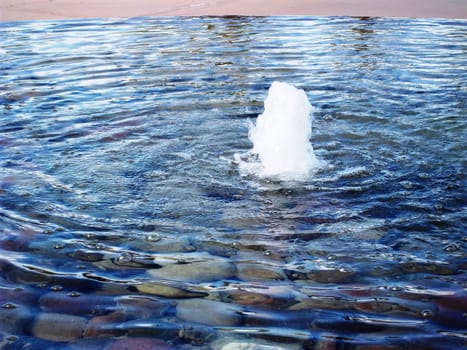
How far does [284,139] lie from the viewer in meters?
5.11

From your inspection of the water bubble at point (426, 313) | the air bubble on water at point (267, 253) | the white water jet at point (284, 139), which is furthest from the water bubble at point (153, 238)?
the water bubble at point (426, 313)

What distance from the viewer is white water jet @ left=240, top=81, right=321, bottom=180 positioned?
4844 mm

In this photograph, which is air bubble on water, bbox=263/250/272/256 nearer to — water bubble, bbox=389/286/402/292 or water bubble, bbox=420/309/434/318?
water bubble, bbox=389/286/402/292

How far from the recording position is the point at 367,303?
118 inches

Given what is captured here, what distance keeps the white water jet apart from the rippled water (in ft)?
0.64

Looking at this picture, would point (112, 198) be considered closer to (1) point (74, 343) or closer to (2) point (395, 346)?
(1) point (74, 343)

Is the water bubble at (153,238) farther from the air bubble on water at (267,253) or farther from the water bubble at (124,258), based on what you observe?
the air bubble on water at (267,253)

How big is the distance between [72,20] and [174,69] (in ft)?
14.5

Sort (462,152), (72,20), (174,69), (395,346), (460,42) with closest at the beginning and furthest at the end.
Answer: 1. (395,346)
2. (462,152)
3. (174,69)
4. (460,42)
5. (72,20)

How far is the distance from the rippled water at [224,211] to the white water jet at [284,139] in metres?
0.19

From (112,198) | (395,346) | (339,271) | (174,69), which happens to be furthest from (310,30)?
(395,346)

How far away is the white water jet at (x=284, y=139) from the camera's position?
4.84 meters

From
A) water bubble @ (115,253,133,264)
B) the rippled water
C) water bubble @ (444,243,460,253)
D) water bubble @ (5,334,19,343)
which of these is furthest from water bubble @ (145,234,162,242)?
water bubble @ (444,243,460,253)

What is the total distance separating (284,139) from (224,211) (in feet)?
4.23
